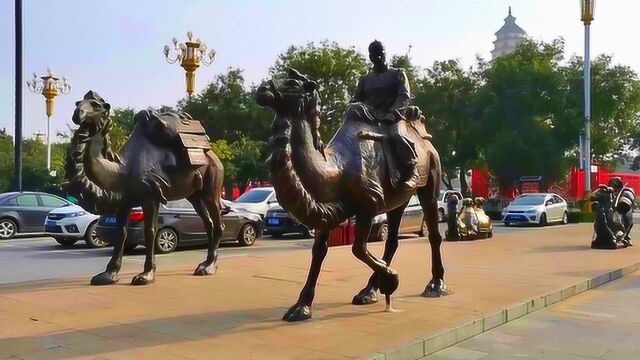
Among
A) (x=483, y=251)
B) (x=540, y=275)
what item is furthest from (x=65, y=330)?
(x=483, y=251)

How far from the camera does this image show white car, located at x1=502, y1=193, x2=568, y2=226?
27.3 metres

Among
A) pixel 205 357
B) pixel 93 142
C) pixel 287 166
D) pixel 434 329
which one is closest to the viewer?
pixel 205 357

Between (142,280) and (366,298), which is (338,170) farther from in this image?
(142,280)

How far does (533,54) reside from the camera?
122ft

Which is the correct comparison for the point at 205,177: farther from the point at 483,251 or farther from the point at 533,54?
the point at 533,54

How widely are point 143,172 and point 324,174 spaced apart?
11.9 ft

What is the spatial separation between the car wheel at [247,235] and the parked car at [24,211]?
18.8ft

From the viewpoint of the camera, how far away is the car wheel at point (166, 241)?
Result: 15.6 metres

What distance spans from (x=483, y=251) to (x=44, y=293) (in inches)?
387

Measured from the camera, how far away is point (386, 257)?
8.44 meters

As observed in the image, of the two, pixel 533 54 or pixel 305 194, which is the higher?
pixel 533 54

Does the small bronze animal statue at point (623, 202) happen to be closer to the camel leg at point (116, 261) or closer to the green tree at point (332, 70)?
the camel leg at point (116, 261)

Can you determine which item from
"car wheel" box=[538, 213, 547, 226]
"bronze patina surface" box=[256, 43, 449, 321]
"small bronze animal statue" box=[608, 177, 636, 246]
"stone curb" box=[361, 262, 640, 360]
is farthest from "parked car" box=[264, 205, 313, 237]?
"bronze patina surface" box=[256, 43, 449, 321]

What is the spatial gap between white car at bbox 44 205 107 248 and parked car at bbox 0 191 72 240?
2614 mm
